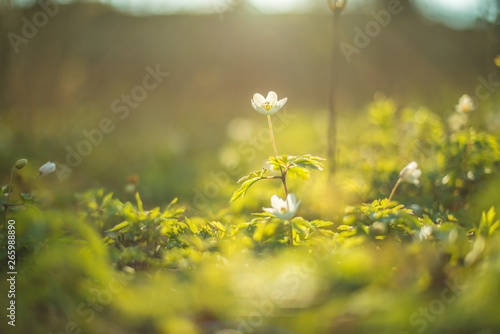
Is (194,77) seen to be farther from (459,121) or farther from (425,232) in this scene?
(425,232)

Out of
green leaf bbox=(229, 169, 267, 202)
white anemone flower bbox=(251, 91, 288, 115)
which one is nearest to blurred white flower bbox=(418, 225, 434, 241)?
green leaf bbox=(229, 169, 267, 202)

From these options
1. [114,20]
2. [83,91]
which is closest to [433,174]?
[83,91]

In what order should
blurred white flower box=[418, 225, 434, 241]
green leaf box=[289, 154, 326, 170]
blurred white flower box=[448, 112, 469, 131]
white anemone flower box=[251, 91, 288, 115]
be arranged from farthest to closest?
1. blurred white flower box=[448, 112, 469, 131]
2. white anemone flower box=[251, 91, 288, 115]
3. green leaf box=[289, 154, 326, 170]
4. blurred white flower box=[418, 225, 434, 241]

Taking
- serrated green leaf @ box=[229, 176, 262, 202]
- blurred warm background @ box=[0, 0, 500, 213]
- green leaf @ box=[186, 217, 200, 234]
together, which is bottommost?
green leaf @ box=[186, 217, 200, 234]

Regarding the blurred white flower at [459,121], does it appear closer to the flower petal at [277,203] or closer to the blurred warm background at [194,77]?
the blurred warm background at [194,77]

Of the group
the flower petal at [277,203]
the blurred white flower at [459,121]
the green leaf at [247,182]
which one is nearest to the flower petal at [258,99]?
the green leaf at [247,182]

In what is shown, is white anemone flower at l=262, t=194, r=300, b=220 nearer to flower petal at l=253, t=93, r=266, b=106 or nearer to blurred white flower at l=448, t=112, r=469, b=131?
flower petal at l=253, t=93, r=266, b=106
